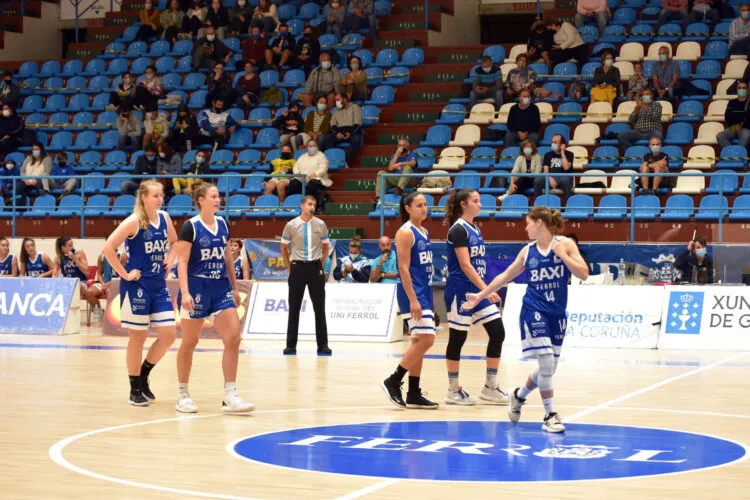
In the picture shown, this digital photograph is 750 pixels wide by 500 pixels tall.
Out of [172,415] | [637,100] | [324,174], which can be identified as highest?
[637,100]

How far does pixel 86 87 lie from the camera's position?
1198 inches

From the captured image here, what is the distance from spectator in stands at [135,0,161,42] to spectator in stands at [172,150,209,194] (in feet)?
22.4

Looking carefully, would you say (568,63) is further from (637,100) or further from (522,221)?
(522,221)

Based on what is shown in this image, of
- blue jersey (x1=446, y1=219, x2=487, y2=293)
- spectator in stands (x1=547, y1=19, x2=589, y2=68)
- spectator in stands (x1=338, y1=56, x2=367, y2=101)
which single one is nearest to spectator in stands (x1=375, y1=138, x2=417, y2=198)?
spectator in stands (x1=338, y1=56, x2=367, y2=101)

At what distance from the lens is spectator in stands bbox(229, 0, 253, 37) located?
29.6 m

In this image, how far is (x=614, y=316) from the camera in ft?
56.3

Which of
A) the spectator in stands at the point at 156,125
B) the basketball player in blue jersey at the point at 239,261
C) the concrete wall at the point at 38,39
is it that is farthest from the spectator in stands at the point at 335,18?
the concrete wall at the point at 38,39

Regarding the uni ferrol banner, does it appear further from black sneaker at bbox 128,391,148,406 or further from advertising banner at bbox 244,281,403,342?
black sneaker at bbox 128,391,148,406

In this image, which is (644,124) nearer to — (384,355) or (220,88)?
(384,355)

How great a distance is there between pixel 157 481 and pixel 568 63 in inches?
761

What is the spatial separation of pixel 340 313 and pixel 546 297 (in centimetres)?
947

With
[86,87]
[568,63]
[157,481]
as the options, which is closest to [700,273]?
[568,63]

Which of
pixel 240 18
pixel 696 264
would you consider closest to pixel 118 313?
pixel 696 264

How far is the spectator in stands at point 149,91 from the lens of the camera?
27.6 metres
